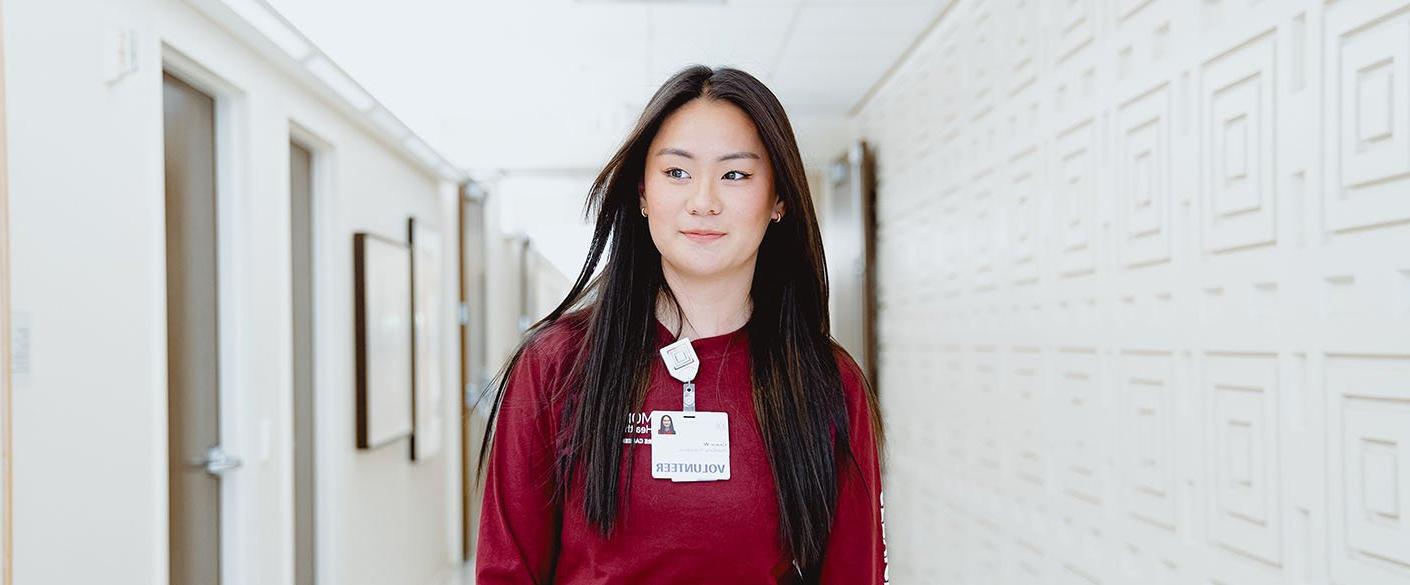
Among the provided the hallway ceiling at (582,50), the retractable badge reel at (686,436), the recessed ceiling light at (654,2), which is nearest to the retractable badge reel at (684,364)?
the retractable badge reel at (686,436)

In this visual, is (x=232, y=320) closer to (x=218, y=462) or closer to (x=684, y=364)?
(x=218, y=462)

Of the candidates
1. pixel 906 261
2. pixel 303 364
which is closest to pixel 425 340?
pixel 303 364

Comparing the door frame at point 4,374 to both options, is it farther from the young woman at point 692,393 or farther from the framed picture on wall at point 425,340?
the framed picture on wall at point 425,340

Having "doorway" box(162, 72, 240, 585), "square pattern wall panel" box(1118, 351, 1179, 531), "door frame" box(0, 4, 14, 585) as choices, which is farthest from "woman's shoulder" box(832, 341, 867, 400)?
"doorway" box(162, 72, 240, 585)

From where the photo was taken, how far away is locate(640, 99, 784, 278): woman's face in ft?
5.69

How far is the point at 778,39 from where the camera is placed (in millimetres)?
6277

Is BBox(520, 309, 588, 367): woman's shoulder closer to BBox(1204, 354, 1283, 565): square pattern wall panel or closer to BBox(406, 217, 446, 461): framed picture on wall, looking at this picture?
BBox(1204, 354, 1283, 565): square pattern wall panel

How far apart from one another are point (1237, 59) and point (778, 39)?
3.53 metres

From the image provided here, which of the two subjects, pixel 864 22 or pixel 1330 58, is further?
pixel 864 22

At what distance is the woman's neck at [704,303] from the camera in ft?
6.14

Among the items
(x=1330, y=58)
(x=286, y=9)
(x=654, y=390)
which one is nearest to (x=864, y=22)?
(x=286, y=9)

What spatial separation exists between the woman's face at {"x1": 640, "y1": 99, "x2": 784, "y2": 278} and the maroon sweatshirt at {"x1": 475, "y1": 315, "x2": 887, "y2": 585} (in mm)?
166

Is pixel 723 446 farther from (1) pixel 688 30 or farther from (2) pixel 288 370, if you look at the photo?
(1) pixel 688 30

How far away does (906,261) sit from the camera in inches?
274
